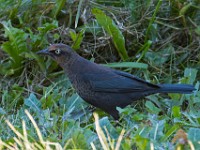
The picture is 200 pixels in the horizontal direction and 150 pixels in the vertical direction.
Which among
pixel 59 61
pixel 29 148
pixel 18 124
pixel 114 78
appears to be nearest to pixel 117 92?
pixel 114 78

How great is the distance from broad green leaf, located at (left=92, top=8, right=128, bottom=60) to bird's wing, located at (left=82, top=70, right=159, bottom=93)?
0.68 m

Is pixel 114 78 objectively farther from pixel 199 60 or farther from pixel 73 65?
pixel 199 60

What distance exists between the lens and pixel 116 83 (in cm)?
589

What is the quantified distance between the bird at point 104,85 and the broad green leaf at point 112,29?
1.90 ft

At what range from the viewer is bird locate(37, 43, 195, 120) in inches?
227

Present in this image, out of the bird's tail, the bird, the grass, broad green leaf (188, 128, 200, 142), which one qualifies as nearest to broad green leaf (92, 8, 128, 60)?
the grass

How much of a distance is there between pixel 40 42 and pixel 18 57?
247mm

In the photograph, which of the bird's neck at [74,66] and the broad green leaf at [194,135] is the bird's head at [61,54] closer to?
the bird's neck at [74,66]

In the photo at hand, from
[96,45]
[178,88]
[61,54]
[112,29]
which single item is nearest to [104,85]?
[61,54]

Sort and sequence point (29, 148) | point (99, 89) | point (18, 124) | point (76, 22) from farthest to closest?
point (76, 22), point (99, 89), point (18, 124), point (29, 148)

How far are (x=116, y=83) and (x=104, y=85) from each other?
102 millimetres

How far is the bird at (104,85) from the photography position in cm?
577

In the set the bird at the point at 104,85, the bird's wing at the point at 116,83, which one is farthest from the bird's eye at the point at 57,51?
the bird's wing at the point at 116,83

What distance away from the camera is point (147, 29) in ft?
22.0
